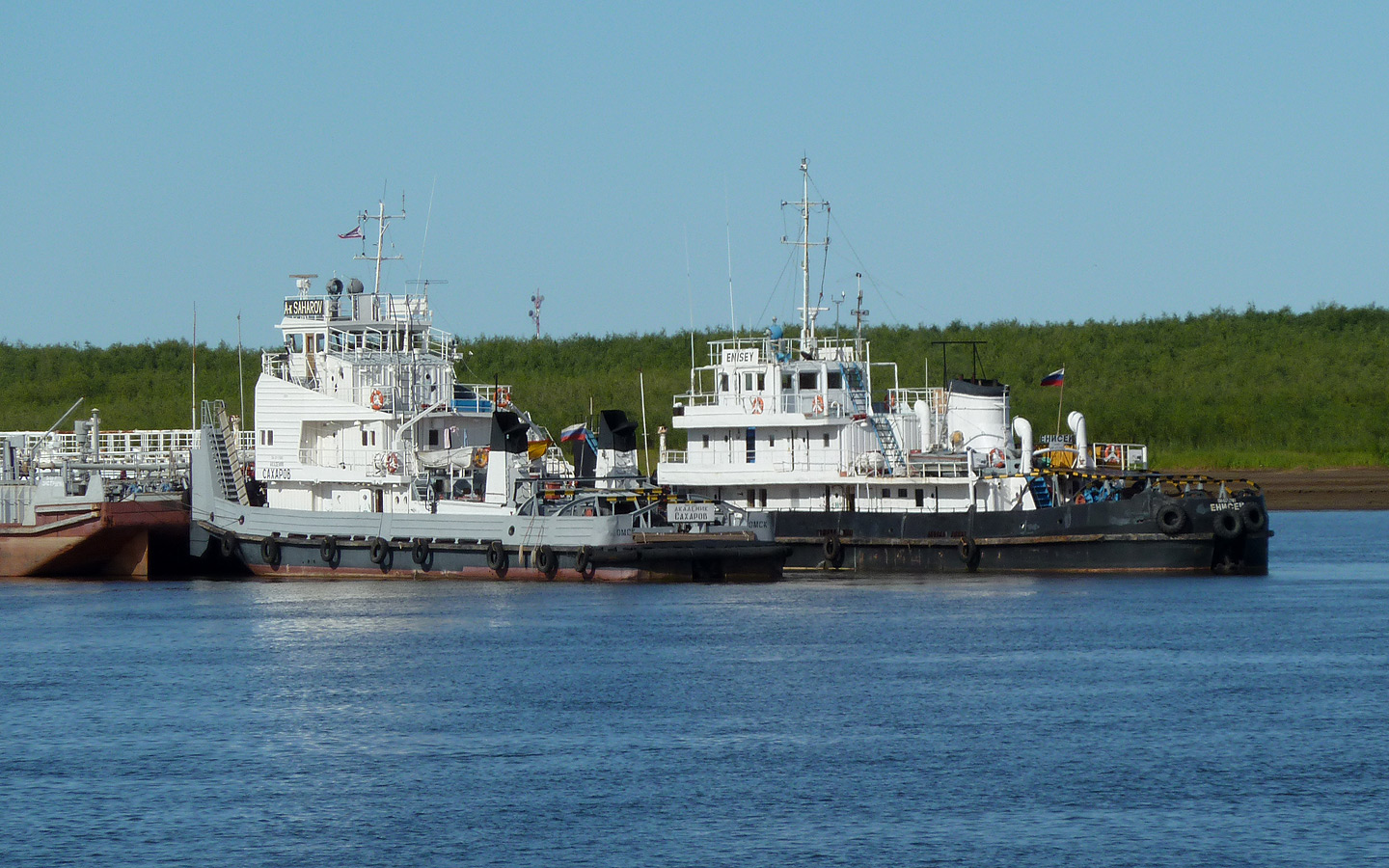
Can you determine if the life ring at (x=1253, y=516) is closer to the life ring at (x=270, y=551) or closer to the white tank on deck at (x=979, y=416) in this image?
the white tank on deck at (x=979, y=416)

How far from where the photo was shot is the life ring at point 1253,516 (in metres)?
41.1

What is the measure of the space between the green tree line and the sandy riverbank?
786mm

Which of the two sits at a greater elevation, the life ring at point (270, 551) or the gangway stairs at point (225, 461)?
the gangway stairs at point (225, 461)

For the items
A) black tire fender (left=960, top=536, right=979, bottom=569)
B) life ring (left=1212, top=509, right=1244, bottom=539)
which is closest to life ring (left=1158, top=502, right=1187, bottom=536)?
life ring (left=1212, top=509, right=1244, bottom=539)

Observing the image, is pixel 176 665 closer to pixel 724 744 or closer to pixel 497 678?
pixel 497 678

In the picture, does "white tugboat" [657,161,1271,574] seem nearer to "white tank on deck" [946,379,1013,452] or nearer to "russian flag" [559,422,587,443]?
"white tank on deck" [946,379,1013,452]

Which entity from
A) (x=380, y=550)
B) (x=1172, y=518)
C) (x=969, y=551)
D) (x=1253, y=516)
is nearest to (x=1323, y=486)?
(x=1253, y=516)

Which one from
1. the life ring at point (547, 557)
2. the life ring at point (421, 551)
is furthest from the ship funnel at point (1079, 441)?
the life ring at point (421, 551)

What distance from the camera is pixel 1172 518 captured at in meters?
40.9

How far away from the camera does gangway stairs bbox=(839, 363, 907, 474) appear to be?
147 feet

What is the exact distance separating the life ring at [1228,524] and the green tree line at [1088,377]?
3994 centimetres

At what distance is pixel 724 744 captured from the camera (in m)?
24.1

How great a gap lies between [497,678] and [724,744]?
20.3ft

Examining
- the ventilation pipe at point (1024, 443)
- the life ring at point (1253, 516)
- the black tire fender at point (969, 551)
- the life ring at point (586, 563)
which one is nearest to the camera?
the life ring at point (586, 563)
